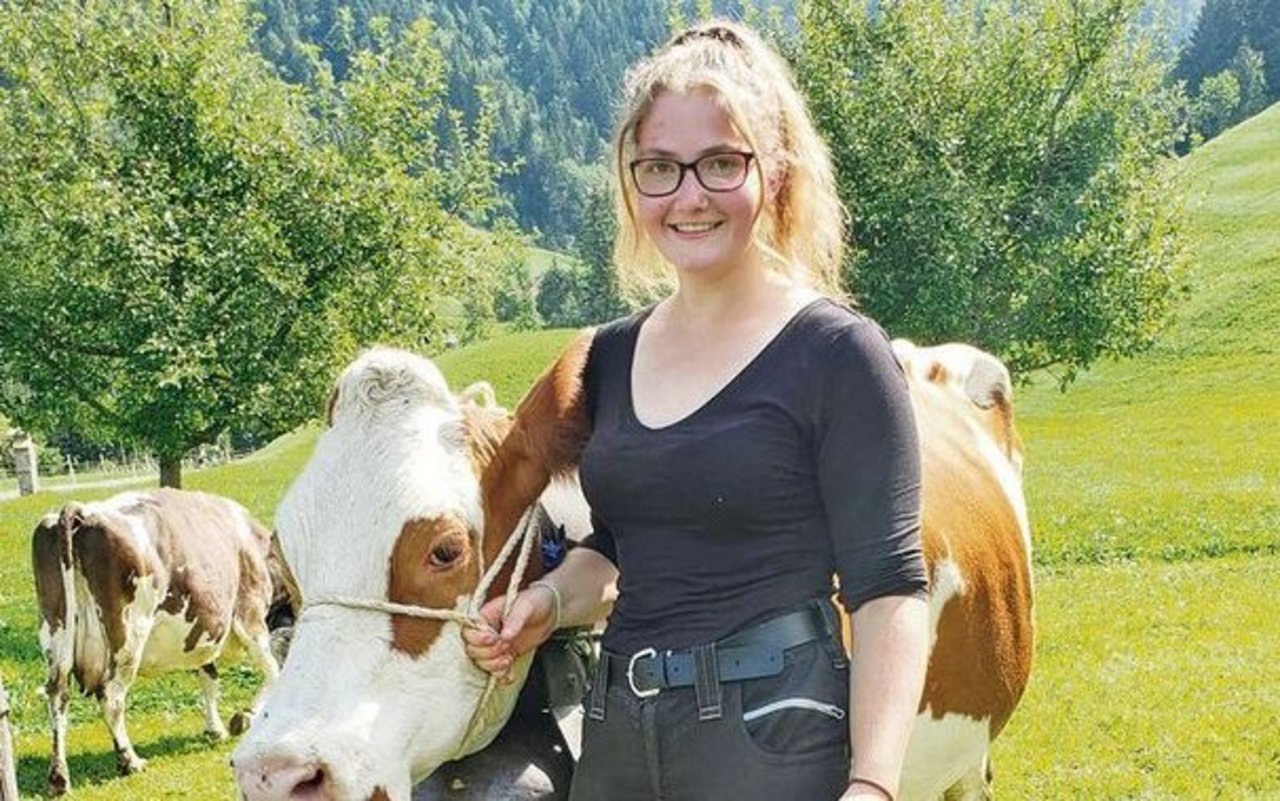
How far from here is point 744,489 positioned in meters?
2.28

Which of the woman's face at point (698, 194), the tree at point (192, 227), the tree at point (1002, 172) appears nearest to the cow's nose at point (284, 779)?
the woman's face at point (698, 194)

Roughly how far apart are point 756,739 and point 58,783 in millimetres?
8775

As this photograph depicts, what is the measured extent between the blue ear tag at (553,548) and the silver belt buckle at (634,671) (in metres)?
0.51

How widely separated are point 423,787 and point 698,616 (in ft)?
2.89

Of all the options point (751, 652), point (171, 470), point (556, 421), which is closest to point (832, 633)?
point (751, 652)

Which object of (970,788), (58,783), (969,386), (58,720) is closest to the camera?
(970,788)

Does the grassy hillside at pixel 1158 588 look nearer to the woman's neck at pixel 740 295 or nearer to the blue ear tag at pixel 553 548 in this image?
the blue ear tag at pixel 553 548

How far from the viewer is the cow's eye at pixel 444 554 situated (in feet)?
8.50

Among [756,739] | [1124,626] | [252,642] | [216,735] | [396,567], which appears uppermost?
[396,567]

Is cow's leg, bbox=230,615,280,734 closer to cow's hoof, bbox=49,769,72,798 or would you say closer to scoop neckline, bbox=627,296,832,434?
cow's hoof, bbox=49,769,72,798

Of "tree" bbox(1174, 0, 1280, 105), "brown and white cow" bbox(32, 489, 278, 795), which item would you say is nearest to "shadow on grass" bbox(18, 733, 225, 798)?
"brown and white cow" bbox(32, 489, 278, 795)

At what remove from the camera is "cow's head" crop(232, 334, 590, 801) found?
2.38 metres

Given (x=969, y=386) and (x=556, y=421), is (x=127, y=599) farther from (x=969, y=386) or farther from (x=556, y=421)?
(x=556, y=421)

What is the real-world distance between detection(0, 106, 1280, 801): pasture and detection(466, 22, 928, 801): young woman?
20.3 ft
